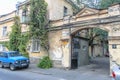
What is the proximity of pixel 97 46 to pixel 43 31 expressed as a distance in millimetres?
27233

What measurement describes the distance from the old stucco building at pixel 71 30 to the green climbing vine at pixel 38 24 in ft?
2.18

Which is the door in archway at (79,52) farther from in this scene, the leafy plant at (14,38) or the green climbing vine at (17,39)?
the leafy plant at (14,38)

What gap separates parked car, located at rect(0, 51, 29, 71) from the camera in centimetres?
1672

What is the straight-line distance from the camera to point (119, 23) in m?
13.0

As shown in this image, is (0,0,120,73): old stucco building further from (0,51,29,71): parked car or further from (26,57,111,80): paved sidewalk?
(0,51,29,71): parked car

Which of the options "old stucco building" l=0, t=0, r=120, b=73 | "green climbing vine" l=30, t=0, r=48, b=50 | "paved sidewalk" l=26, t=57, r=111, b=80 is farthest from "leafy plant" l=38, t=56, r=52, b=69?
"paved sidewalk" l=26, t=57, r=111, b=80

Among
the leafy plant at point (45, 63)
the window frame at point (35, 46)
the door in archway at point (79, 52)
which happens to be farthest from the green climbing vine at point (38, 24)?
the door in archway at point (79, 52)

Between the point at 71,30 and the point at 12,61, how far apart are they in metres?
6.35

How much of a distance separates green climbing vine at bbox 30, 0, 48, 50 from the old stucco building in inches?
26.2

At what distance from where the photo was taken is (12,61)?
16.8 m

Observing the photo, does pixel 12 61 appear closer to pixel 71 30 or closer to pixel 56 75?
pixel 56 75

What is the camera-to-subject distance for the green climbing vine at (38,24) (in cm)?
1852

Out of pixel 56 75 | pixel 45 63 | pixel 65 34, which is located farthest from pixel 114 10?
pixel 45 63

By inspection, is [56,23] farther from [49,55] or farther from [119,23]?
[119,23]
